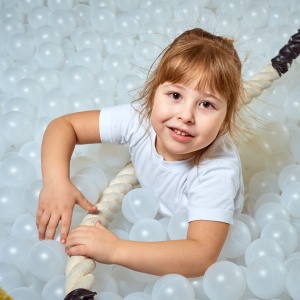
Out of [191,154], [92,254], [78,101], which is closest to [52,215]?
[92,254]

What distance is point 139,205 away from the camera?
0.90 metres

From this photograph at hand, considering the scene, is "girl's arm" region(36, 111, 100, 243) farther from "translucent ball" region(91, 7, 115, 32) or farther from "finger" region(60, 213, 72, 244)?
"translucent ball" region(91, 7, 115, 32)

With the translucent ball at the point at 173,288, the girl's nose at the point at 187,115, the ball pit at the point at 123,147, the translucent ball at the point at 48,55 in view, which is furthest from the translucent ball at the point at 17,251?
the translucent ball at the point at 48,55

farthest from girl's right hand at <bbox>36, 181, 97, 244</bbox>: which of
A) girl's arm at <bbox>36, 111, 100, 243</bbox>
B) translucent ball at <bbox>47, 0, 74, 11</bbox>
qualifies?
translucent ball at <bbox>47, 0, 74, 11</bbox>

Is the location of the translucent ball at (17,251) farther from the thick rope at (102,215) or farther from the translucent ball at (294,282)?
the translucent ball at (294,282)

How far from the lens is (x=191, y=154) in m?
0.90

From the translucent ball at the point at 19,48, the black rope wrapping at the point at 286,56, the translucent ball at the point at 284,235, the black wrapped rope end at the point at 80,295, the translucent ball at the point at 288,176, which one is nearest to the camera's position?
the black wrapped rope end at the point at 80,295

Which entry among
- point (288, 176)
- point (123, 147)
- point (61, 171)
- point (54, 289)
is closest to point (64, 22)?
point (123, 147)

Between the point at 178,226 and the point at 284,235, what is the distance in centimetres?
18

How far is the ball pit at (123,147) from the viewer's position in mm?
803

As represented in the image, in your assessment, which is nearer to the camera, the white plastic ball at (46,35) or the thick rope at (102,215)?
the thick rope at (102,215)

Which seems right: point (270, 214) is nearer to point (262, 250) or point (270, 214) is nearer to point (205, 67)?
point (262, 250)

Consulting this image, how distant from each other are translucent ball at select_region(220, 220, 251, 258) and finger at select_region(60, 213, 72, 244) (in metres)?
0.25

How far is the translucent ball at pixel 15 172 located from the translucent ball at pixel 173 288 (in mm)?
357
